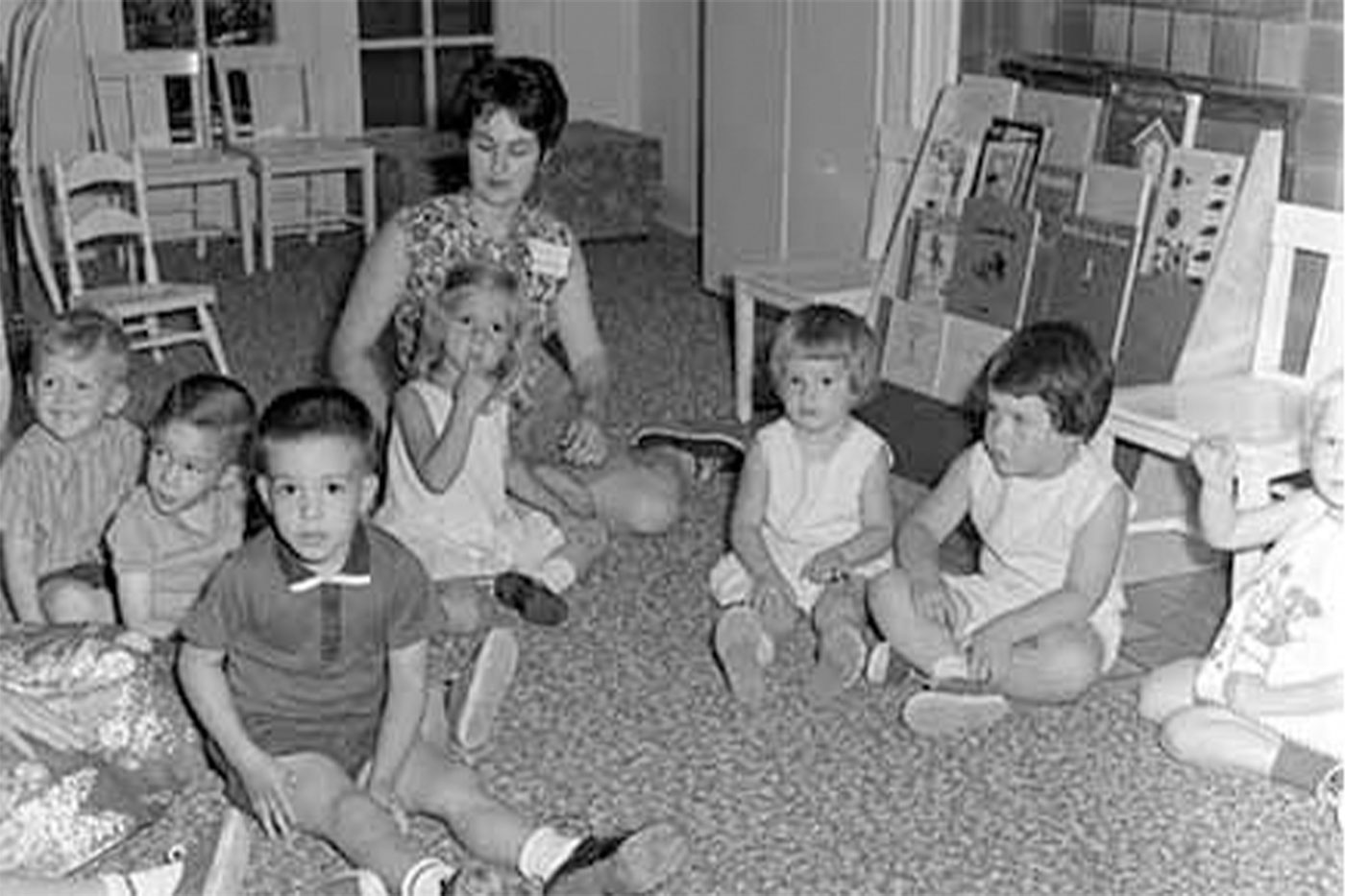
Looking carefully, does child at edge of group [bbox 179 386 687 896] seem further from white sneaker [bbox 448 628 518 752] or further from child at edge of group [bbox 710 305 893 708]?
child at edge of group [bbox 710 305 893 708]

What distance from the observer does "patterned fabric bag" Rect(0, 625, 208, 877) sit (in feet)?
7.04

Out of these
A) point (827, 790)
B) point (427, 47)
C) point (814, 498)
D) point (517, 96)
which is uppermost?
point (517, 96)

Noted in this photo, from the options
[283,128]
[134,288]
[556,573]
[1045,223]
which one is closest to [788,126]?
[1045,223]

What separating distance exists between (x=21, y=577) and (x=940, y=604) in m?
1.22

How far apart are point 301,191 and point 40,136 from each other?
0.77 metres

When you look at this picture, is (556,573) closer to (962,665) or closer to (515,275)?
(515,275)

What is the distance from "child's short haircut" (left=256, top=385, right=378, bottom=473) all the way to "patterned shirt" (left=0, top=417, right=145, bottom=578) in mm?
651

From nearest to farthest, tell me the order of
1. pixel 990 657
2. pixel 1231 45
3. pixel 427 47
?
pixel 990 657
pixel 1231 45
pixel 427 47

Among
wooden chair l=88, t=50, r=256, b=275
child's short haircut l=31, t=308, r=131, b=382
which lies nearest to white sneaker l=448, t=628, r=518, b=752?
child's short haircut l=31, t=308, r=131, b=382

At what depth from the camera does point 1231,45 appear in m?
3.29

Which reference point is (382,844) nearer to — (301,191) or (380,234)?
(380,234)

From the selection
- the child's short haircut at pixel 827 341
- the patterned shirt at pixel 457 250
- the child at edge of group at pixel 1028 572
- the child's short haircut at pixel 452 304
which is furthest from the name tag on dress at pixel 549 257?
the child at edge of group at pixel 1028 572

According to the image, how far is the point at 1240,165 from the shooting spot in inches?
124

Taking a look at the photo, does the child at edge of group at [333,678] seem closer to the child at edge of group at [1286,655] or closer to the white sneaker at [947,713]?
the white sneaker at [947,713]
